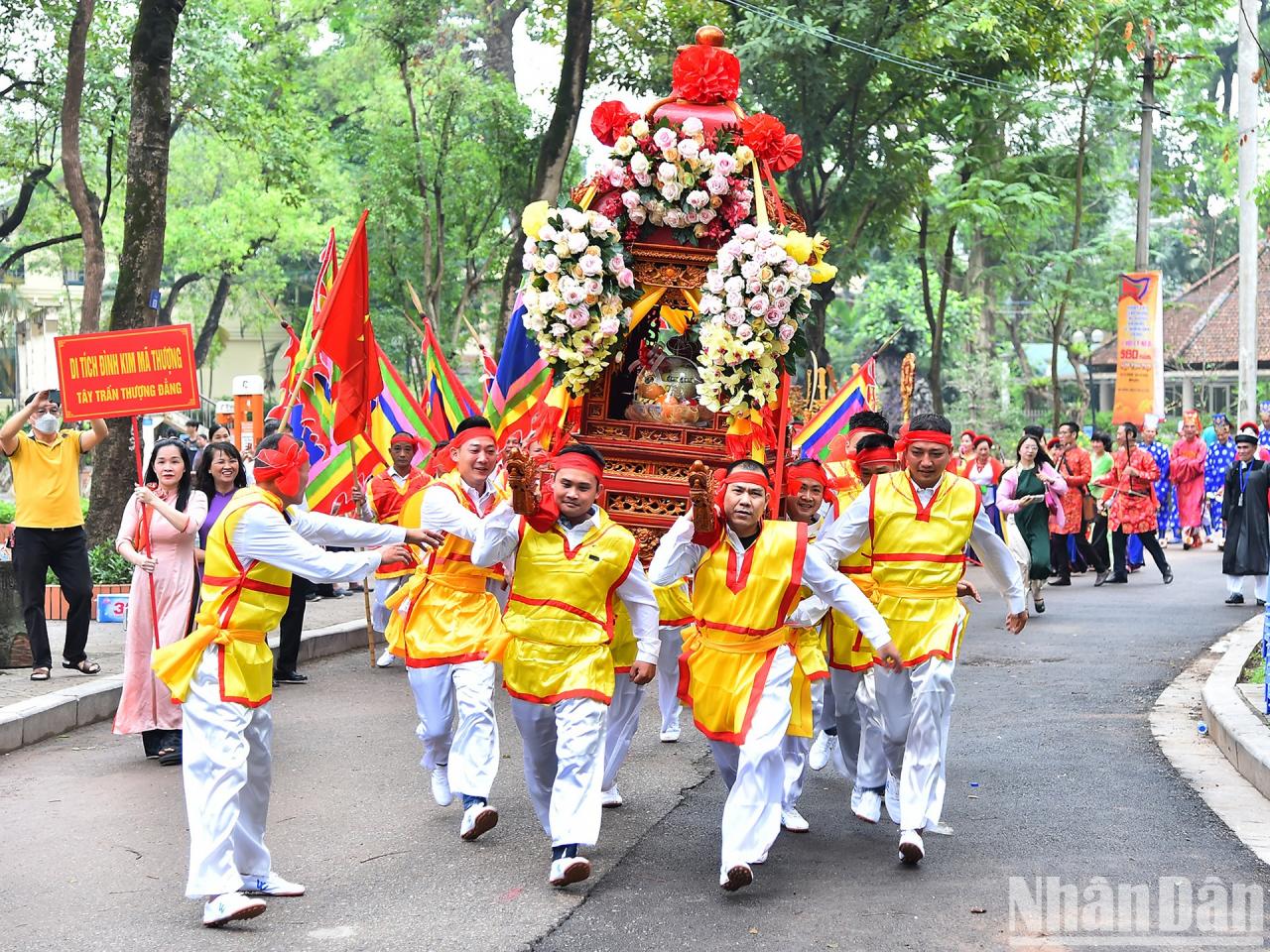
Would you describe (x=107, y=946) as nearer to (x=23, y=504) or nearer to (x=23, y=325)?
(x=23, y=504)

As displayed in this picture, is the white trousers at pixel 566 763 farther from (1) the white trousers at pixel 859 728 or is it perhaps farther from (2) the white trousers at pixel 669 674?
(2) the white trousers at pixel 669 674

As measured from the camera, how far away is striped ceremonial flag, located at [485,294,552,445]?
10.8m

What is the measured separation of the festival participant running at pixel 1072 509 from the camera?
59.3ft

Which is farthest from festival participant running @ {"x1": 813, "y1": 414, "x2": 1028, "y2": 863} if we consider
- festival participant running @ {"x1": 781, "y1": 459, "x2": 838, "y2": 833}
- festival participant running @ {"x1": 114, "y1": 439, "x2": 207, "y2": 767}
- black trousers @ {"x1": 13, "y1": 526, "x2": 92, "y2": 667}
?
black trousers @ {"x1": 13, "y1": 526, "x2": 92, "y2": 667}

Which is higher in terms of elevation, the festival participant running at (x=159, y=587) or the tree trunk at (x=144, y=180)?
the tree trunk at (x=144, y=180)

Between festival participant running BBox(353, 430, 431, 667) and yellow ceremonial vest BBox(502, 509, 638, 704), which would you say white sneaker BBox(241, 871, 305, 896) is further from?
festival participant running BBox(353, 430, 431, 667)

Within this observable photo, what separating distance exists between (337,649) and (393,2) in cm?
1412

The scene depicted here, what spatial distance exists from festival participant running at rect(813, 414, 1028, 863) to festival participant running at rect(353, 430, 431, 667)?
3.58 metres

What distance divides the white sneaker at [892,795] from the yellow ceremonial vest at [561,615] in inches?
58.7

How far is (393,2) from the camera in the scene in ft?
79.3

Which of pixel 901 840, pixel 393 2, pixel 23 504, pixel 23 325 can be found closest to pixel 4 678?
pixel 23 504

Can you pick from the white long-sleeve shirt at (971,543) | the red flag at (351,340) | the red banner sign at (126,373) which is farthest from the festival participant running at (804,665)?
the red banner sign at (126,373)

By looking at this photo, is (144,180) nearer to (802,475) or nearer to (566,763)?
(802,475)

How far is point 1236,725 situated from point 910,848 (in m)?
3.25
